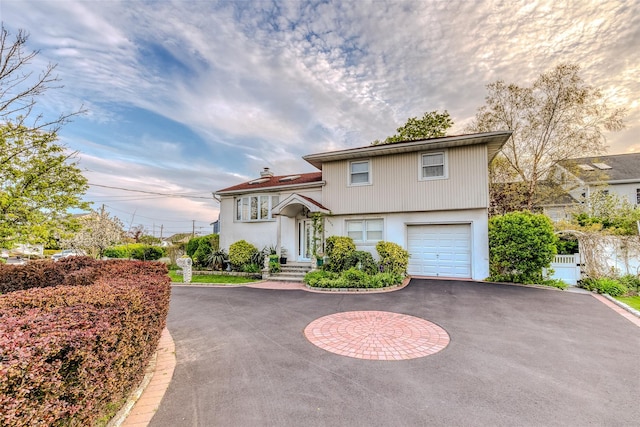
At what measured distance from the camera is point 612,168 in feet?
75.7

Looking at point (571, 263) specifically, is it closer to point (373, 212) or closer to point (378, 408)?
point (373, 212)

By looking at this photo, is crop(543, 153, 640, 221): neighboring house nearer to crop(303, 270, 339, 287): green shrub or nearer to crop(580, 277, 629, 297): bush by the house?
crop(580, 277, 629, 297): bush by the house

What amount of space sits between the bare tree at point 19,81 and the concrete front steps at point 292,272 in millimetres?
9220

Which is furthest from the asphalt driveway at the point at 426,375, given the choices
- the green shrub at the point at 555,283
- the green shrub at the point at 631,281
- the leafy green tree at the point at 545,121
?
→ the leafy green tree at the point at 545,121

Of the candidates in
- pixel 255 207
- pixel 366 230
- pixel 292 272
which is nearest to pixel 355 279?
pixel 366 230

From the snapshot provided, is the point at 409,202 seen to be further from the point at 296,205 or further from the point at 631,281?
the point at 631,281

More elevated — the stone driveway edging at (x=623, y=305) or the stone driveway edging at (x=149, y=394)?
the stone driveway edging at (x=623, y=305)

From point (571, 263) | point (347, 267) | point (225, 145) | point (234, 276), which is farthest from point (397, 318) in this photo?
point (225, 145)

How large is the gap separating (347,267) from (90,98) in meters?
10.8

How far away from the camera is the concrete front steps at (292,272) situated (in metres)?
12.1

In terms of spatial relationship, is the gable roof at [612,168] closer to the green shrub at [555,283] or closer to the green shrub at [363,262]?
the green shrub at [555,283]

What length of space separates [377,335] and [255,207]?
11677 mm

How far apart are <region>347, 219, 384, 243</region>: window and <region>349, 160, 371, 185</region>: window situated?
6.35ft

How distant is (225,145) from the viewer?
1711cm
